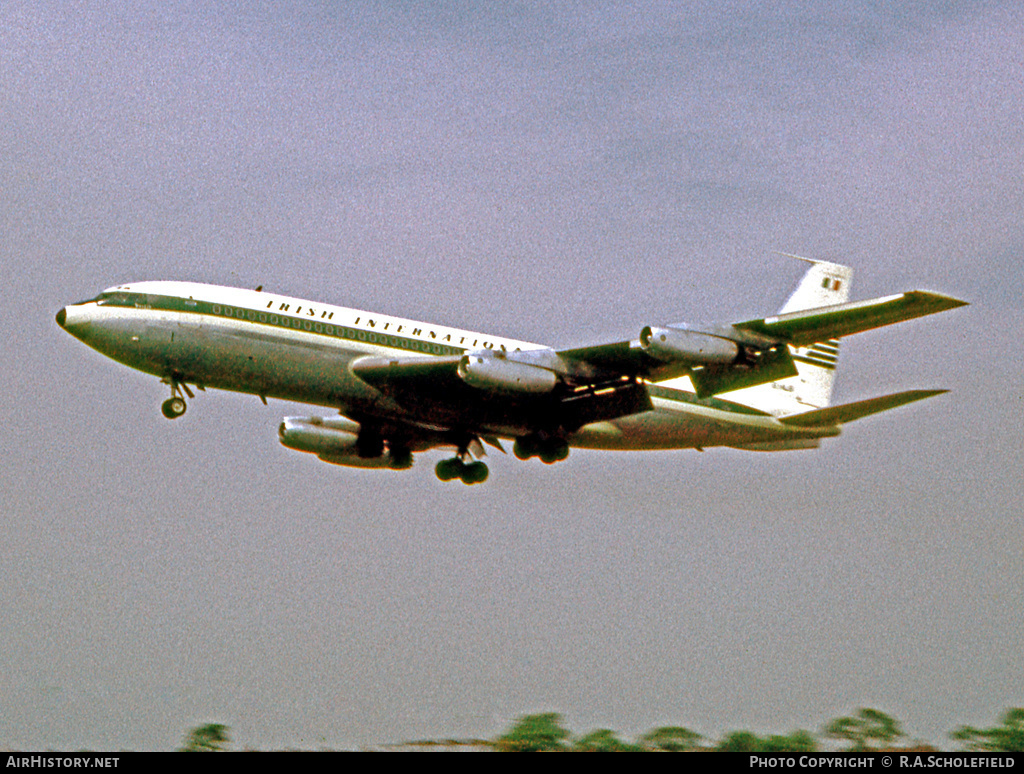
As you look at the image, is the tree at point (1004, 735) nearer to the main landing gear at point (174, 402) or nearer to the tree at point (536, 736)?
Result: the tree at point (536, 736)

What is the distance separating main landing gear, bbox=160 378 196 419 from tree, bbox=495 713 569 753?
18.3 meters

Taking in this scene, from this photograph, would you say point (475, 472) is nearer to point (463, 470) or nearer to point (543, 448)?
point (463, 470)

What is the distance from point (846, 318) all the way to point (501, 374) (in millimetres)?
10127

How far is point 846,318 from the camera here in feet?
104

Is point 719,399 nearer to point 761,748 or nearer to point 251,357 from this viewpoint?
point 251,357

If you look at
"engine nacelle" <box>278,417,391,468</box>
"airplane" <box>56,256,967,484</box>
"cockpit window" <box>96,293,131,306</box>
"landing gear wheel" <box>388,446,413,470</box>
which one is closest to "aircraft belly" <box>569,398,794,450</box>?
"airplane" <box>56,256,967,484</box>

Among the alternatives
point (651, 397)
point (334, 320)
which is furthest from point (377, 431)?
point (651, 397)

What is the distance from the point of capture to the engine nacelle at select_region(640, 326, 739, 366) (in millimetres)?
33938

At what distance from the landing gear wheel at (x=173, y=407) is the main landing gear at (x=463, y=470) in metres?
10.0

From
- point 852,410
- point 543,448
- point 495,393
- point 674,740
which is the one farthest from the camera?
point 543,448

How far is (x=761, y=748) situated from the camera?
23.8 metres

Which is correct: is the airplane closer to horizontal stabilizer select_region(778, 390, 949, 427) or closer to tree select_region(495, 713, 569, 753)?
horizontal stabilizer select_region(778, 390, 949, 427)

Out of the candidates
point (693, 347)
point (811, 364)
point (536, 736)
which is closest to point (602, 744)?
point (536, 736)

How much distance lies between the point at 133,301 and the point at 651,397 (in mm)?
17173
